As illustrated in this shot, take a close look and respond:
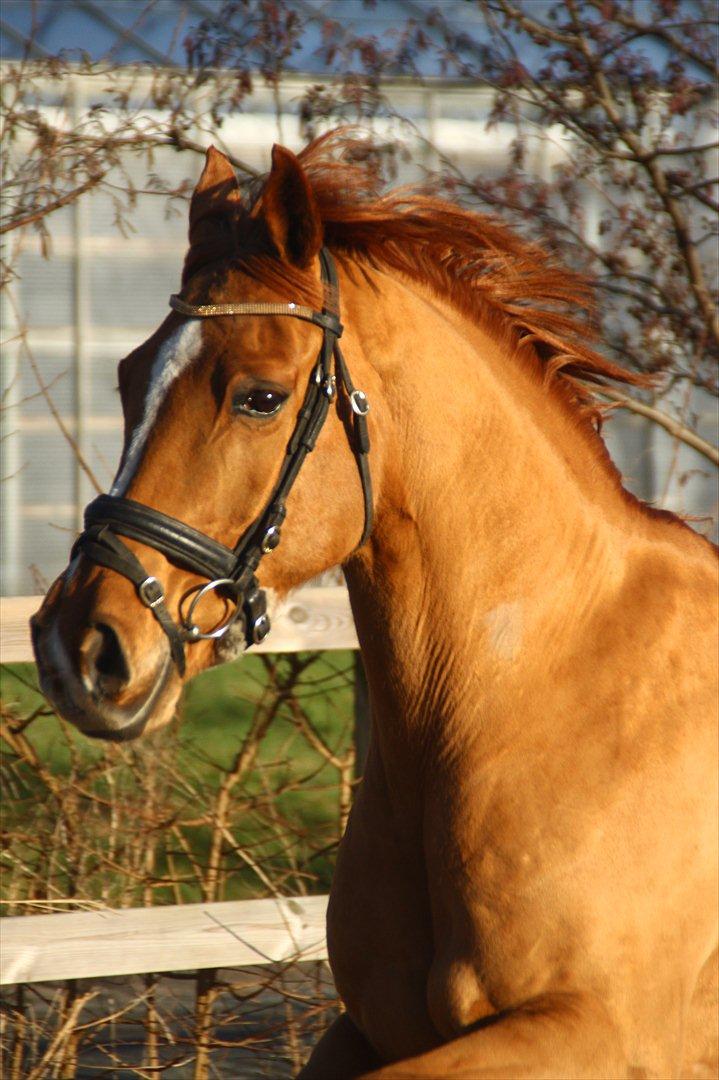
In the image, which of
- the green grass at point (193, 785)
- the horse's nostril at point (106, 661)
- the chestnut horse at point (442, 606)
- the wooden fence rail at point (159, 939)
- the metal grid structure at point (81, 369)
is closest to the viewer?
the horse's nostril at point (106, 661)

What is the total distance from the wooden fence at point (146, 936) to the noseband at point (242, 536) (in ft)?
3.85

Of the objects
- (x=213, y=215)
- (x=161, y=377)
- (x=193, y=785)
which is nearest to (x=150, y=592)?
(x=161, y=377)

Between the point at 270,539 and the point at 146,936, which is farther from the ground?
the point at 270,539

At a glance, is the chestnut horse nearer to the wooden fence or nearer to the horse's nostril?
the horse's nostril

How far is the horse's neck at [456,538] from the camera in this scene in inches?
99.0

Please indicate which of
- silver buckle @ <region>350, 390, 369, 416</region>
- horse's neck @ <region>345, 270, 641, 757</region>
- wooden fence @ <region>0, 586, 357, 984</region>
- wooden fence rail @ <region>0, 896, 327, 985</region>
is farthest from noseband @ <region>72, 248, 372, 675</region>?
wooden fence rail @ <region>0, 896, 327, 985</region>

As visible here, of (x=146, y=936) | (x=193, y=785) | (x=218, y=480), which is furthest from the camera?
(x=193, y=785)

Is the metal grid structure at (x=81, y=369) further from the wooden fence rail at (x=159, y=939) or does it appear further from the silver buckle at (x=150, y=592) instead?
the silver buckle at (x=150, y=592)

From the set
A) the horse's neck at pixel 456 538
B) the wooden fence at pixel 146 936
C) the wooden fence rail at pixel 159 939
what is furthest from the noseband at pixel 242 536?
the wooden fence rail at pixel 159 939

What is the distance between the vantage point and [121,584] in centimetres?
217

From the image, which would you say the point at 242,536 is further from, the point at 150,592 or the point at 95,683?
the point at 95,683

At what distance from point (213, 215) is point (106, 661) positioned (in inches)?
35.6

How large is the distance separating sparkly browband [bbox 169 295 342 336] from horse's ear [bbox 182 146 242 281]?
0.47 feet

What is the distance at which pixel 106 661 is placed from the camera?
2.14 metres
